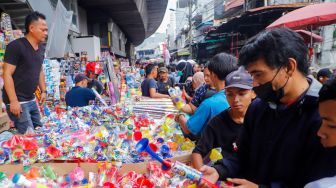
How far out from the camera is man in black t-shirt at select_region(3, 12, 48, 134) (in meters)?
2.66

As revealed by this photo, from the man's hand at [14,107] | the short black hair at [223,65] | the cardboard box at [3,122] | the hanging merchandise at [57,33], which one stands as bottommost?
the cardboard box at [3,122]

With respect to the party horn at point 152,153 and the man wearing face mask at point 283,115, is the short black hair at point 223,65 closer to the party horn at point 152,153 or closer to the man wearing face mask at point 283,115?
the man wearing face mask at point 283,115

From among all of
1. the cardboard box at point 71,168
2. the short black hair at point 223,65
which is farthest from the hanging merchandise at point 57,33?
the short black hair at point 223,65

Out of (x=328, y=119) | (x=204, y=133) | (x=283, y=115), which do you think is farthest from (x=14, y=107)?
(x=328, y=119)

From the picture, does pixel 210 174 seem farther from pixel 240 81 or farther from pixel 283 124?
pixel 240 81

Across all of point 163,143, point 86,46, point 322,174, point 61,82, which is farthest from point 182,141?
point 86,46

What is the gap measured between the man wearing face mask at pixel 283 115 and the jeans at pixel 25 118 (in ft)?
8.01

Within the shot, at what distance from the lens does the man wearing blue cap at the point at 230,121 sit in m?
1.63

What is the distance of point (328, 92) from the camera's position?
0.96 m

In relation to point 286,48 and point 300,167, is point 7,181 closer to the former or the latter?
point 300,167

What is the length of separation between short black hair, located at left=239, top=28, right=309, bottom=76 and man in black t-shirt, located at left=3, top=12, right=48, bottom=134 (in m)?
2.43

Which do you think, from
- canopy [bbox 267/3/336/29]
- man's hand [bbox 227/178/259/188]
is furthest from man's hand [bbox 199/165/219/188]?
canopy [bbox 267/3/336/29]

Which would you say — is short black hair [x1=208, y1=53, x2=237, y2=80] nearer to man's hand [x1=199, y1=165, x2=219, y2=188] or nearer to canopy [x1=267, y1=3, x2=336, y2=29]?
man's hand [x1=199, y1=165, x2=219, y2=188]

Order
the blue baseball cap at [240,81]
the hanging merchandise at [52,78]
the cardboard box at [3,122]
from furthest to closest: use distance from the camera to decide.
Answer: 1. the hanging merchandise at [52,78]
2. the cardboard box at [3,122]
3. the blue baseball cap at [240,81]
